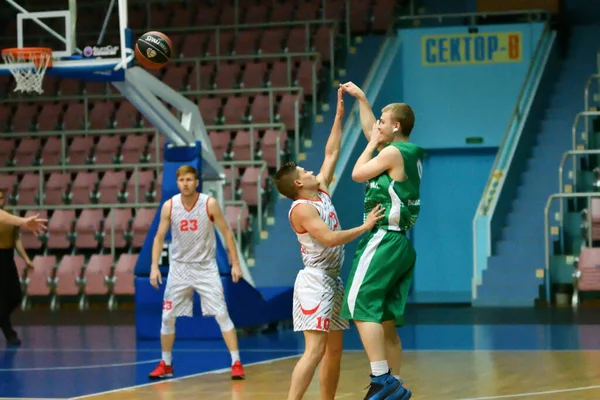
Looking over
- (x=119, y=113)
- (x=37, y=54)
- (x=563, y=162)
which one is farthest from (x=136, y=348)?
(x=119, y=113)

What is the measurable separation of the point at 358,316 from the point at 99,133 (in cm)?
1346

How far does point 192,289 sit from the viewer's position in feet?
36.2

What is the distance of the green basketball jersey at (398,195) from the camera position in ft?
24.8

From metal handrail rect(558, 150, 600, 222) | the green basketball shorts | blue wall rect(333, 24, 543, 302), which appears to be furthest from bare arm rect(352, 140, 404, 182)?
blue wall rect(333, 24, 543, 302)

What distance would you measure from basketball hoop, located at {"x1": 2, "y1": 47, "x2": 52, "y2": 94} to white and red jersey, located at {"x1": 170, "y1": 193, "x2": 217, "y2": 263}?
2.21m

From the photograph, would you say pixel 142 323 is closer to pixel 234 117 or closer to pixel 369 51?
pixel 234 117

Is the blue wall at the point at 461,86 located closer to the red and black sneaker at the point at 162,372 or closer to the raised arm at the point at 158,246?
the raised arm at the point at 158,246

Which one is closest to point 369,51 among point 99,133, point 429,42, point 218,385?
point 429,42

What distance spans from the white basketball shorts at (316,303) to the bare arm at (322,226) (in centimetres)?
28

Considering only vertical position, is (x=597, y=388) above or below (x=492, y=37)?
below

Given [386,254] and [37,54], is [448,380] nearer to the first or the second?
[386,254]

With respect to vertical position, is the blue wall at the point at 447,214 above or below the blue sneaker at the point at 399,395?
above

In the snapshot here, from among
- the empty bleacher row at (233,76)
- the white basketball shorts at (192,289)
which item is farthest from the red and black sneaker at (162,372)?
the empty bleacher row at (233,76)

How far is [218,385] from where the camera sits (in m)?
9.86
